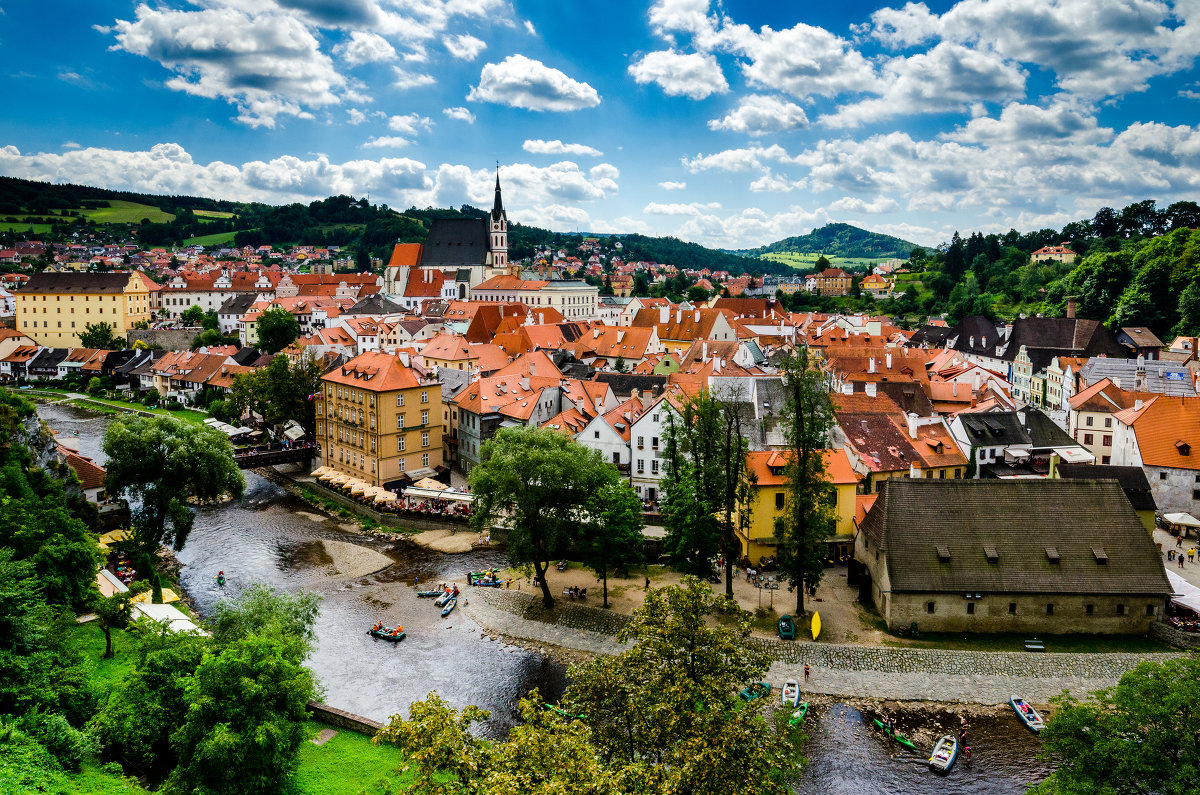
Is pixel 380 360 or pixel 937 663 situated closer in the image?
pixel 937 663

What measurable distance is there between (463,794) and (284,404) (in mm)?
55030

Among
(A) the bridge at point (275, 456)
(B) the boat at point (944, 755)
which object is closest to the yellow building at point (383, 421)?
(A) the bridge at point (275, 456)

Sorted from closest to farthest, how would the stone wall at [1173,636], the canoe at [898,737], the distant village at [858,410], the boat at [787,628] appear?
the canoe at [898,737] < the stone wall at [1173,636] < the boat at [787,628] < the distant village at [858,410]

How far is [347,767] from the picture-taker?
22281 millimetres

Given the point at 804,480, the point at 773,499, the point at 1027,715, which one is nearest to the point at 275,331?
the point at 773,499

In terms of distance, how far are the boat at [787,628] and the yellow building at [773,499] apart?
250 inches

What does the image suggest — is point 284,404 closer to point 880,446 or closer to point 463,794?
point 880,446

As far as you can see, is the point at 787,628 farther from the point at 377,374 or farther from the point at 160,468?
the point at 377,374

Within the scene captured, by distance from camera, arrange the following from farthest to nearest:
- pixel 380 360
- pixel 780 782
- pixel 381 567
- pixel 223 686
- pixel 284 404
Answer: pixel 284 404, pixel 380 360, pixel 381 567, pixel 223 686, pixel 780 782

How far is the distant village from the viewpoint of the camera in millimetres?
30281

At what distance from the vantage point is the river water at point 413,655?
22.8 m

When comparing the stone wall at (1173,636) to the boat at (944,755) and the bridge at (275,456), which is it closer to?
the boat at (944,755)

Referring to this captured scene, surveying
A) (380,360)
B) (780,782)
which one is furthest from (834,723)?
(380,360)

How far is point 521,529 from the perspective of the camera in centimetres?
3322
